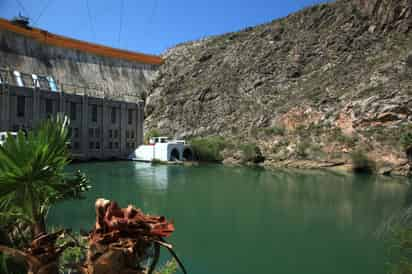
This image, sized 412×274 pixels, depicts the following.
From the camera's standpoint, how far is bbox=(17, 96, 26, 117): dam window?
129ft

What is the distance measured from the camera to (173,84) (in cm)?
6450

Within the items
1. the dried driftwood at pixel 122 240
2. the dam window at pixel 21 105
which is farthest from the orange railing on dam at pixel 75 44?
the dried driftwood at pixel 122 240

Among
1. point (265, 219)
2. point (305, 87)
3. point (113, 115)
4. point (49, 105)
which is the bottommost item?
point (265, 219)

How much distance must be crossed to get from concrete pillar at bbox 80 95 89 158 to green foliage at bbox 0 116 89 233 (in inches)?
1690

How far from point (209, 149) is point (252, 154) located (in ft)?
20.0

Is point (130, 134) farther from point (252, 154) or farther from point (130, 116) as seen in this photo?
point (252, 154)

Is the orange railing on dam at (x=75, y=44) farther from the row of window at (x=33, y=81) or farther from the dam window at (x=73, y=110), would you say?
the dam window at (x=73, y=110)

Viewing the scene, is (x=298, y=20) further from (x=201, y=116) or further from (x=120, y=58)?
(x=120, y=58)

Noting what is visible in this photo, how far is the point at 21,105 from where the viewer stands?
130ft

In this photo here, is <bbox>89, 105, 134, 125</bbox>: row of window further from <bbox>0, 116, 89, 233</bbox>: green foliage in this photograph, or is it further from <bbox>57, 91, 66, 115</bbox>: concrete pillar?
<bbox>0, 116, 89, 233</bbox>: green foliage

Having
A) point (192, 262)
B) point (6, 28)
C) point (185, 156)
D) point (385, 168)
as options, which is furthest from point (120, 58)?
point (192, 262)

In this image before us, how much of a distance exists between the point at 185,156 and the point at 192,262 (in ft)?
126

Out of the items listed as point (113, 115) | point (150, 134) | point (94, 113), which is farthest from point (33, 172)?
point (150, 134)

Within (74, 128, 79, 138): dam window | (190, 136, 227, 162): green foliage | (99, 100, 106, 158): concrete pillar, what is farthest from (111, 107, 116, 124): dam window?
(190, 136, 227, 162): green foliage
